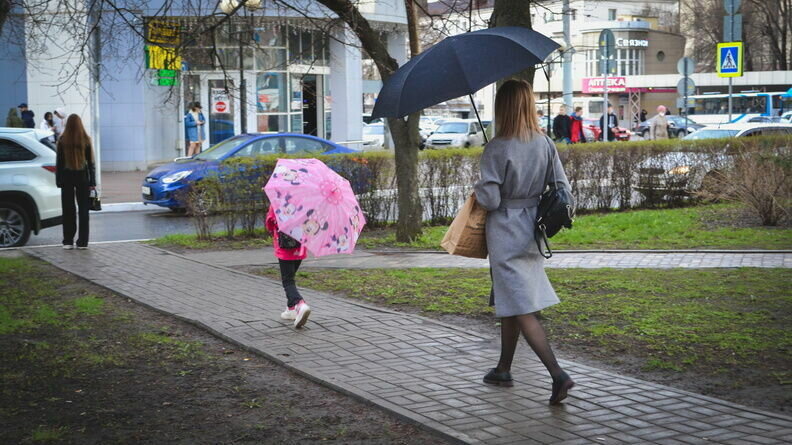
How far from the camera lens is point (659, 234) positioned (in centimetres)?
1308

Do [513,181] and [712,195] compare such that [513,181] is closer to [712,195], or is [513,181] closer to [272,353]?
[272,353]

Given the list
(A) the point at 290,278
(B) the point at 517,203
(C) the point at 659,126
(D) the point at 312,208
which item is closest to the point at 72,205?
(A) the point at 290,278

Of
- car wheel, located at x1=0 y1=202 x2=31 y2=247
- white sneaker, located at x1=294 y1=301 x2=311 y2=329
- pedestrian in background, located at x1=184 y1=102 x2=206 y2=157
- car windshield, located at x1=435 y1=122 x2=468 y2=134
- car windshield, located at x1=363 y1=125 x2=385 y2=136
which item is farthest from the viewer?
car windshield, located at x1=363 y1=125 x2=385 y2=136

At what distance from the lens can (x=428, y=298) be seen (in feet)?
28.3

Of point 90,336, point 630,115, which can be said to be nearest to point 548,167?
point 90,336

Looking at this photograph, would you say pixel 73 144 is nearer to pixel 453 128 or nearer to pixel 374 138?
pixel 374 138

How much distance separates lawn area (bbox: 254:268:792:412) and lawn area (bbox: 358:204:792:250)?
7.79 ft

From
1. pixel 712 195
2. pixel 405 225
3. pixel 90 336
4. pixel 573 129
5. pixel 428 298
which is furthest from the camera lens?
pixel 573 129

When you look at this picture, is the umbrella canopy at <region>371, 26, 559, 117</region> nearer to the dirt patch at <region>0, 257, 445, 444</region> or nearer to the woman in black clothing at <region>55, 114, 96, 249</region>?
the dirt patch at <region>0, 257, 445, 444</region>

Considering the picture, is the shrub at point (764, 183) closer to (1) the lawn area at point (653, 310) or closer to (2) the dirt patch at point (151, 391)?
(1) the lawn area at point (653, 310)

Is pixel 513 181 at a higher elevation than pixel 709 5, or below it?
below

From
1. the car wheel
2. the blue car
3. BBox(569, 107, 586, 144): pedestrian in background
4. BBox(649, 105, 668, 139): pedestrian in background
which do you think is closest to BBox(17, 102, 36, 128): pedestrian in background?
the blue car

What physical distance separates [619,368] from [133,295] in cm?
504

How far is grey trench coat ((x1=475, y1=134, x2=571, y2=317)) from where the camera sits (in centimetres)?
527
